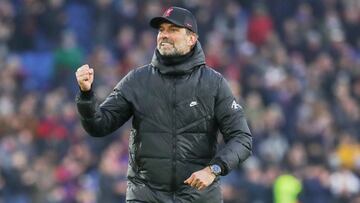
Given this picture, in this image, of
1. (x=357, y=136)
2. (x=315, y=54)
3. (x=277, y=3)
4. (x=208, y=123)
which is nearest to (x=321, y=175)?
(x=357, y=136)

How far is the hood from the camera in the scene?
8.53 meters

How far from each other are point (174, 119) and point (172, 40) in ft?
1.78

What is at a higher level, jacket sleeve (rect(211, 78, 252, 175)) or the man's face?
the man's face

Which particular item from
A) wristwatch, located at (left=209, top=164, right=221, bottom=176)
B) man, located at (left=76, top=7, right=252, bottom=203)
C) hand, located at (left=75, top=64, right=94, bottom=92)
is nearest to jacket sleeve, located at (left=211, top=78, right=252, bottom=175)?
man, located at (left=76, top=7, right=252, bottom=203)

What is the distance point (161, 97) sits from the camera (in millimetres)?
8547

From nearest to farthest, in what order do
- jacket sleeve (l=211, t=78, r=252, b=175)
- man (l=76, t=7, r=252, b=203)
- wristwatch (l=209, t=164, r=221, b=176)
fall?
wristwatch (l=209, t=164, r=221, b=176), jacket sleeve (l=211, t=78, r=252, b=175), man (l=76, t=7, r=252, b=203)

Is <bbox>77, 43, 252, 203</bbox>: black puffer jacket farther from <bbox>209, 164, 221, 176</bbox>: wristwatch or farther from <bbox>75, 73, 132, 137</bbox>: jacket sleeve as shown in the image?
<bbox>209, 164, 221, 176</bbox>: wristwatch

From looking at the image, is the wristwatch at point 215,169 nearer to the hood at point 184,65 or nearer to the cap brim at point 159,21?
the hood at point 184,65

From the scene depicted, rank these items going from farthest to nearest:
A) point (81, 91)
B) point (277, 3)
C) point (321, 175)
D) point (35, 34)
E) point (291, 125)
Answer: point (277, 3) → point (35, 34) → point (291, 125) → point (321, 175) → point (81, 91)

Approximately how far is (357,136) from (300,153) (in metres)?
1.75

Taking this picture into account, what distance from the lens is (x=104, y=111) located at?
28.0ft

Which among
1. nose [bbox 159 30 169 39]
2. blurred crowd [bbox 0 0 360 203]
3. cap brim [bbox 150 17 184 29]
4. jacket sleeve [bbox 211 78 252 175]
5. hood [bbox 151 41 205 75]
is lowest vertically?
blurred crowd [bbox 0 0 360 203]

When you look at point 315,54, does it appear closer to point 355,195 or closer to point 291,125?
point 291,125

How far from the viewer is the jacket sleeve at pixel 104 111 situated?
827 centimetres
